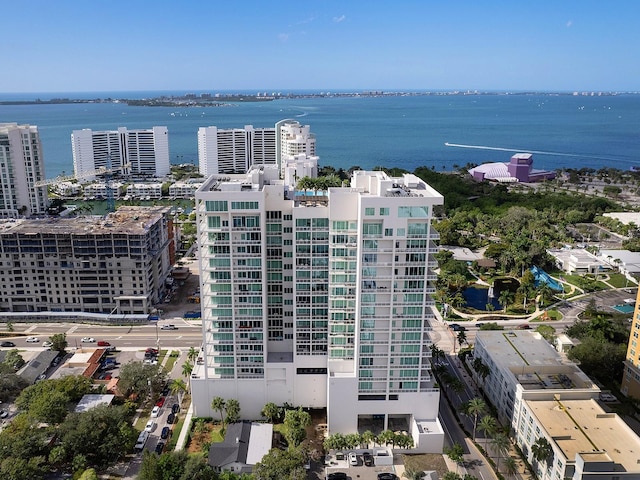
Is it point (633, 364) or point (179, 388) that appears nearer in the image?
point (179, 388)

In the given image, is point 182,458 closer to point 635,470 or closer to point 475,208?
point 635,470

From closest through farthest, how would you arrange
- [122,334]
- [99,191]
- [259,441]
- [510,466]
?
[510,466] → [259,441] → [122,334] → [99,191]

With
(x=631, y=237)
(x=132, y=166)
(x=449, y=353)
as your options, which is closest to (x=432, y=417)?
(x=449, y=353)

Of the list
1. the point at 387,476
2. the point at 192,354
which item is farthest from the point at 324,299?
the point at 192,354

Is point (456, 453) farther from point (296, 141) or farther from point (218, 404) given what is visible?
point (296, 141)

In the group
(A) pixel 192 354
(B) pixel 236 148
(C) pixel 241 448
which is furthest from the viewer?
(B) pixel 236 148
